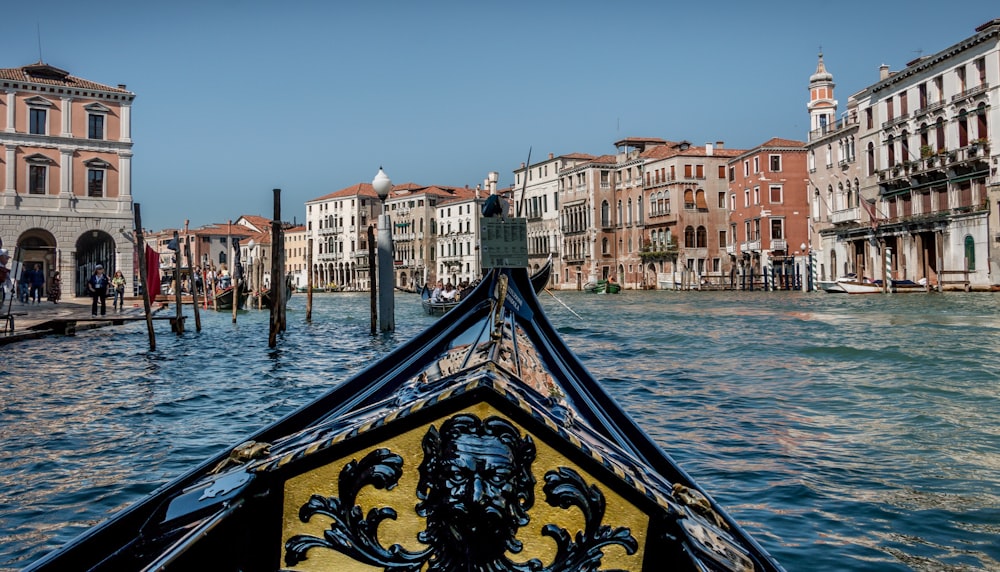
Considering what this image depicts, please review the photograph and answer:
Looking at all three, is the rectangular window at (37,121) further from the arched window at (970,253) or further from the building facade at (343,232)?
the building facade at (343,232)

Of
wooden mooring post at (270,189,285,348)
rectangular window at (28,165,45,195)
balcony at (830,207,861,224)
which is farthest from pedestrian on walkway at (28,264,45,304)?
balcony at (830,207,861,224)

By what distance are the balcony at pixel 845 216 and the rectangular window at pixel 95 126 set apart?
64.0 ft

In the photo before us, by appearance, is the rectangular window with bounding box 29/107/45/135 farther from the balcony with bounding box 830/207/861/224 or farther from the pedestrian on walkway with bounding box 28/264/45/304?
the balcony with bounding box 830/207/861/224

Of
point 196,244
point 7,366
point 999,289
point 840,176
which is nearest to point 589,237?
point 840,176

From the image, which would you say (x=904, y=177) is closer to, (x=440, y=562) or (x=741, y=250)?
(x=741, y=250)

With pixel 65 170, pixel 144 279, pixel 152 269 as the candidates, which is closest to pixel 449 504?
pixel 144 279

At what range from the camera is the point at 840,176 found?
77.4 ft

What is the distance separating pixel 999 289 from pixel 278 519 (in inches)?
737

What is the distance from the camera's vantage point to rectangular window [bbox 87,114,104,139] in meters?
18.1

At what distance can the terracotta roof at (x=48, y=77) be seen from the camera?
17.5 m

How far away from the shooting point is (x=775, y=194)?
87.1 feet

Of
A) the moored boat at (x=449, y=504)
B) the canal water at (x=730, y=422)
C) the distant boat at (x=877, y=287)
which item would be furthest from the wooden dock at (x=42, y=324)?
the distant boat at (x=877, y=287)

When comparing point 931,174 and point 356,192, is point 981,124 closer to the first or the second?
point 931,174

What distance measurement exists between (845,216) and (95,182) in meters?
19.6
